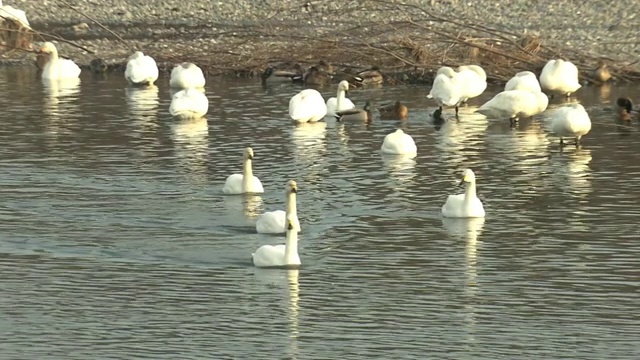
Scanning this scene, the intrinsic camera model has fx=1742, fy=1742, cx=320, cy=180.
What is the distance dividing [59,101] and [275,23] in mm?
8197

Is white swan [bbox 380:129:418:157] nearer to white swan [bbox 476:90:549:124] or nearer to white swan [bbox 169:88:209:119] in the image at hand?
white swan [bbox 476:90:549:124]

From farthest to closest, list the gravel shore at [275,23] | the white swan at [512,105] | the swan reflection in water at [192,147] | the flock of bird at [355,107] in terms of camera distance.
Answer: the gravel shore at [275,23] < the white swan at [512,105] < the swan reflection in water at [192,147] < the flock of bird at [355,107]

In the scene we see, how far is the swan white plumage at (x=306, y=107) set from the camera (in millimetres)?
24297

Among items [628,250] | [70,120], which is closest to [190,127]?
[70,120]

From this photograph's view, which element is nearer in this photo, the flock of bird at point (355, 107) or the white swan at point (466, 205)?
the flock of bird at point (355, 107)

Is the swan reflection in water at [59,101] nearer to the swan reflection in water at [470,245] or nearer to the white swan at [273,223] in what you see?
the white swan at [273,223]

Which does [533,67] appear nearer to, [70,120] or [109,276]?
[70,120]

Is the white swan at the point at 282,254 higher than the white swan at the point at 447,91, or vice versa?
the white swan at the point at 447,91

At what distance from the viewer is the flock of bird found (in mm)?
16641

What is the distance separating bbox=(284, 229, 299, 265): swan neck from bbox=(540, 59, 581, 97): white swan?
1179 cm

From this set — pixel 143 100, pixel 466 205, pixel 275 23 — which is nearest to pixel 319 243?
pixel 466 205

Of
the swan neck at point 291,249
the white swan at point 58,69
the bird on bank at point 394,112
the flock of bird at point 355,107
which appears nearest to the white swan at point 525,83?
the flock of bird at point 355,107

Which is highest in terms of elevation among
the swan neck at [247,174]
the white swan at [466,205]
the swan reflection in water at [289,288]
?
the swan neck at [247,174]

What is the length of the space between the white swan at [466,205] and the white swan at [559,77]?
9.01m
